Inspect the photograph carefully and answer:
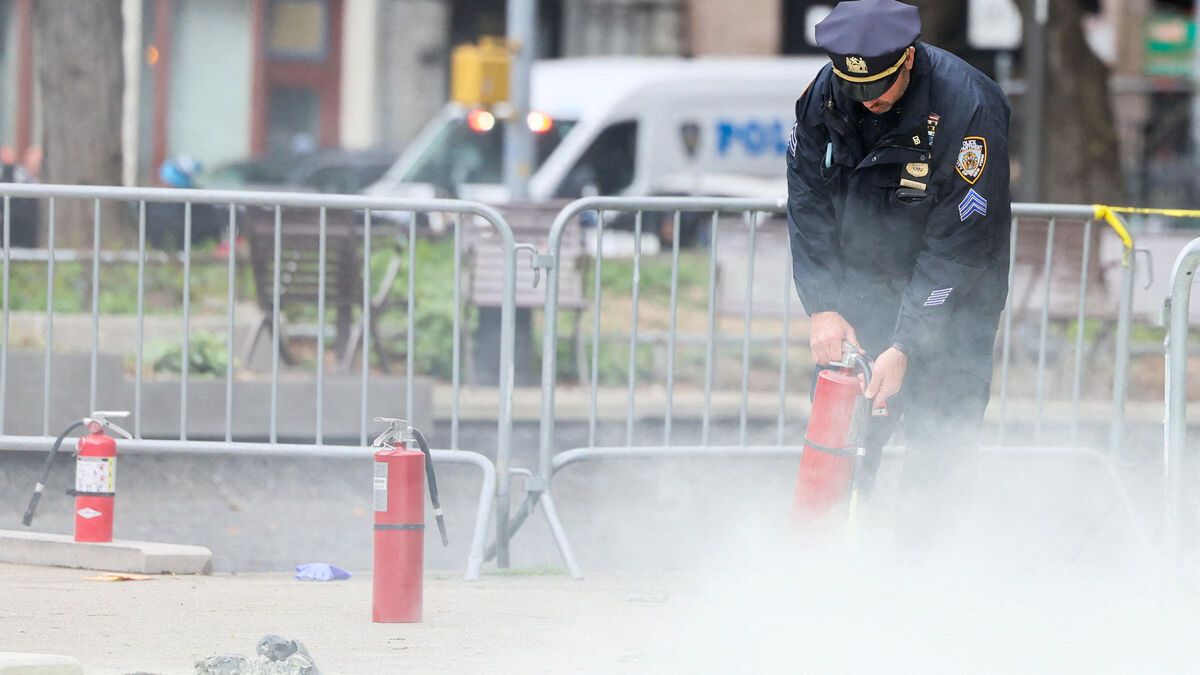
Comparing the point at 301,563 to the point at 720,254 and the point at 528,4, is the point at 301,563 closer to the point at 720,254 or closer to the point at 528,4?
the point at 720,254

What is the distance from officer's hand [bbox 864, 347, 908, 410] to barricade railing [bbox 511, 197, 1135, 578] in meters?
1.67

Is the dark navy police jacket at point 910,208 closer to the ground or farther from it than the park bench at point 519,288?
farther from it

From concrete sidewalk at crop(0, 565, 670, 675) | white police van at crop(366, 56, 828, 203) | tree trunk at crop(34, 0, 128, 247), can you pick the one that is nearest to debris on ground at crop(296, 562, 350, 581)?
concrete sidewalk at crop(0, 565, 670, 675)

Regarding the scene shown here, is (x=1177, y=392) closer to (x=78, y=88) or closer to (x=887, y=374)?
(x=887, y=374)

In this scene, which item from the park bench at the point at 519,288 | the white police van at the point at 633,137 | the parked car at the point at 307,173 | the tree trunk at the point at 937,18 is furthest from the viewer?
the parked car at the point at 307,173

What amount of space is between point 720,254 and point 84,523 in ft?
17.6

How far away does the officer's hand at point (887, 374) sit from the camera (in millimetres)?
4805

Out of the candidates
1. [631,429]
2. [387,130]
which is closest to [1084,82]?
[631,429]

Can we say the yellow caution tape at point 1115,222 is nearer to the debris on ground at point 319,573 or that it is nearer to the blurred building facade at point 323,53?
the debris on ground at point 319,573

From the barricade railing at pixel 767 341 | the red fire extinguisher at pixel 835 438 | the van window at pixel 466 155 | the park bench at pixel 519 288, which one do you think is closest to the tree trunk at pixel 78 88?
the park bench at pixel 519 288

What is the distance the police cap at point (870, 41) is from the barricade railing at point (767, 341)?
1.98 meters

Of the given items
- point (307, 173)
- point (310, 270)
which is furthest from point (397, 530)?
point (307, 173)

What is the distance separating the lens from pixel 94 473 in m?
5.95

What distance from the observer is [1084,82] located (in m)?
15.3
